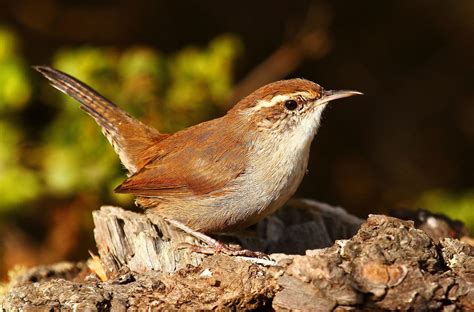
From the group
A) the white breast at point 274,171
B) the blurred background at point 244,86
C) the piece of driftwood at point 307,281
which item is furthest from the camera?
the blurred background at point 244,86

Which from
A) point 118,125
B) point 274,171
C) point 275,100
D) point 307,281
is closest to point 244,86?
point 118,125

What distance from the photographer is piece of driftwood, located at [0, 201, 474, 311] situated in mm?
3760

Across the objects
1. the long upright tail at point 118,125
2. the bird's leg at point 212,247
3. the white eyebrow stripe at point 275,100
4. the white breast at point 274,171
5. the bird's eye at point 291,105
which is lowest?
the bird's leg at point 212,247

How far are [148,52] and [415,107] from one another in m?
4.90

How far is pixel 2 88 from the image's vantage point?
691cm

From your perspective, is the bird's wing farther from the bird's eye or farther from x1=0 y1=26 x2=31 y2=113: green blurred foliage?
x1=0 y1=26 x2=31 y2=113: green blurred foliage

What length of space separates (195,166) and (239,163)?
1.08 ft

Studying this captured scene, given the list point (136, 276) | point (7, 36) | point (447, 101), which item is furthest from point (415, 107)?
point (136, 276)

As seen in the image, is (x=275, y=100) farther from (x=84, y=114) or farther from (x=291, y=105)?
(x=84, y=114)

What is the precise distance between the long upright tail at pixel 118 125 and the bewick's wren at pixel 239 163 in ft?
0.84

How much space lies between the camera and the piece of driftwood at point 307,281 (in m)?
3.76

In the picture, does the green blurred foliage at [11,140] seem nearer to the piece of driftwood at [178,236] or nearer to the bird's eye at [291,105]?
the piece of driftwood at [178,236]

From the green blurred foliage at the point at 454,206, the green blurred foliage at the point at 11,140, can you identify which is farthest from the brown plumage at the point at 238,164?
the green blurred foliage at the point at 454,206

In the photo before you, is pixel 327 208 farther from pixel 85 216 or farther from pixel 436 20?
pixel 436 20
